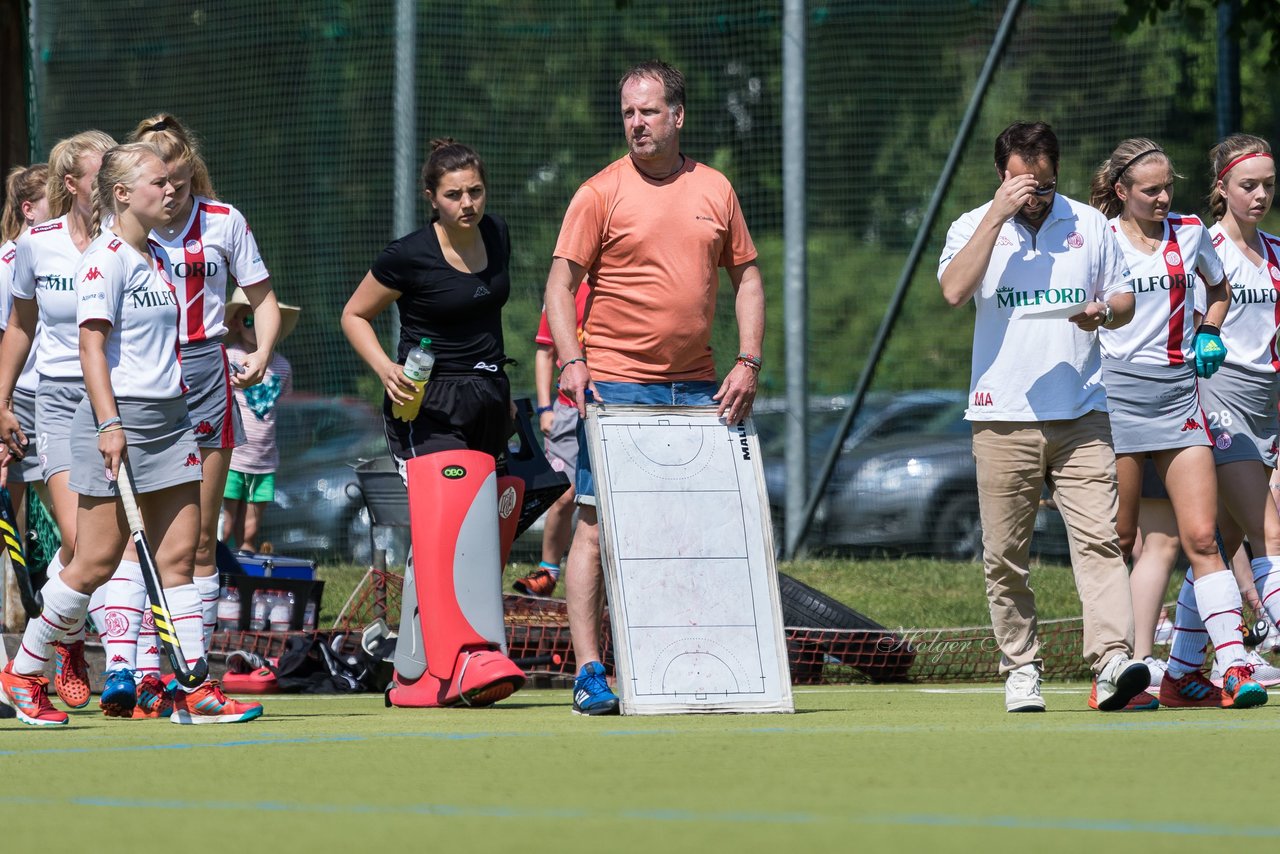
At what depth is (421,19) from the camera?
15.5 meters

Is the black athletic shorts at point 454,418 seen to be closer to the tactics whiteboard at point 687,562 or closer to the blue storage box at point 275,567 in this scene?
the tactics whiteboard at point 687,562

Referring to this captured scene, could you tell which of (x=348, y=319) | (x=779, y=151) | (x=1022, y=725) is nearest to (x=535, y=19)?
(x=779, y=151)

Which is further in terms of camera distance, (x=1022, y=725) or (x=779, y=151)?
(x=779, y=151)

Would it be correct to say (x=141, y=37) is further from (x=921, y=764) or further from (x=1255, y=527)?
(x=921, y=764)

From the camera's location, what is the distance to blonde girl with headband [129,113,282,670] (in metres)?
7.13

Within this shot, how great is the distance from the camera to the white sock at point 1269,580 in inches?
297

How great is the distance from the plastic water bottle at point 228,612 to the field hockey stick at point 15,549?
856mm

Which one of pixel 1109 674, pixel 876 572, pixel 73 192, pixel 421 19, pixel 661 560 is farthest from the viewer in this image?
pixel 421 19

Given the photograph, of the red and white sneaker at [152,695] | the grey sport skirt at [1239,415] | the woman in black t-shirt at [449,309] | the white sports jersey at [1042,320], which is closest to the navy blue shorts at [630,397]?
the woman in black t-shirt at [449,309]

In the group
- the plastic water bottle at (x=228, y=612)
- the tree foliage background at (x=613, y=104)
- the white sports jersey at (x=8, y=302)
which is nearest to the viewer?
the white sports jersey at (x=8, y=302)

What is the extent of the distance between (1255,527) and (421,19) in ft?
31.9

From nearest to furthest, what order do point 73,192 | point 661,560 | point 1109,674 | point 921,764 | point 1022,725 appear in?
point 921,764 < point 1022,725 < point 1109,674 < point 661,560 < point 73,192

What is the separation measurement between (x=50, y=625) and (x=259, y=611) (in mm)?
3031

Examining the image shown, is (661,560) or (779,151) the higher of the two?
(779,151)
